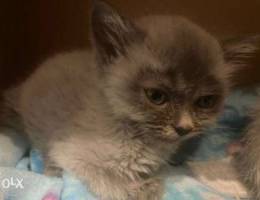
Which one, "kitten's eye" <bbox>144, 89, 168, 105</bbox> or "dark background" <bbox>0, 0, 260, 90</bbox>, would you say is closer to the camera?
"kitten's eye" <bbox>144, 89, 168, 105</bbox>

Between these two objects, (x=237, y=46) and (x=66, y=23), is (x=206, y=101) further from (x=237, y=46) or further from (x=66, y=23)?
(x=66, y=23)

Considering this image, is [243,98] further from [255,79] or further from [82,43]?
[82,43]

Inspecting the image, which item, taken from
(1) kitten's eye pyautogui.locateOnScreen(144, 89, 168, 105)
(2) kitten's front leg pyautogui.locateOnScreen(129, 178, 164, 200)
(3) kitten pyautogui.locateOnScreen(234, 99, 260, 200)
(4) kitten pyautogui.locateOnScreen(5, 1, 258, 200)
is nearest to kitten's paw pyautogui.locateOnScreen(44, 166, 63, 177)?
(4) kitten pyautogui.locateOnScreen(5, 1, 258, 200)

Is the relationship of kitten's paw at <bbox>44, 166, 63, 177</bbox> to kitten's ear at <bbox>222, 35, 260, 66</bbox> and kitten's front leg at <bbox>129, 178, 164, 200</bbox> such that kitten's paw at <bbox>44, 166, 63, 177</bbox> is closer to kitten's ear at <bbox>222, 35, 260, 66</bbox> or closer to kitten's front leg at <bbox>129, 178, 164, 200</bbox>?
kitten's front leg at <bbox>129, 178, 164, 200</bbox>

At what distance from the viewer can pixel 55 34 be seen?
1.73 metres

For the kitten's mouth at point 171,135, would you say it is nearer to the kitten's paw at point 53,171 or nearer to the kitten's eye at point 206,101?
the kitten's eye at point 206,101

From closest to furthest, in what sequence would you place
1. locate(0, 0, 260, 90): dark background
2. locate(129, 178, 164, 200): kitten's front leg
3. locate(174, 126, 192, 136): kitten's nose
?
locate(174, 126, 192, 136): kitten's nose
locate(129, 178, 164, 200): kitten's front leg
locate(0, 0, 260, 90): dark background

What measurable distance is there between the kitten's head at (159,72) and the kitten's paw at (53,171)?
0.66ft

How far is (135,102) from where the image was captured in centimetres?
106

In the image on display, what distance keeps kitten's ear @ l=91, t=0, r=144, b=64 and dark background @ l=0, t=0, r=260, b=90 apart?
524 mm

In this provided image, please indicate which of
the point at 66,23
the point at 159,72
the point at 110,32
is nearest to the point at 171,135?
the point at 159,72

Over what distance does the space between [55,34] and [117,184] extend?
779 mm

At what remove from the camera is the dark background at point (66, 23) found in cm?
160

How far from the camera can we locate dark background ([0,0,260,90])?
63.0 inches
